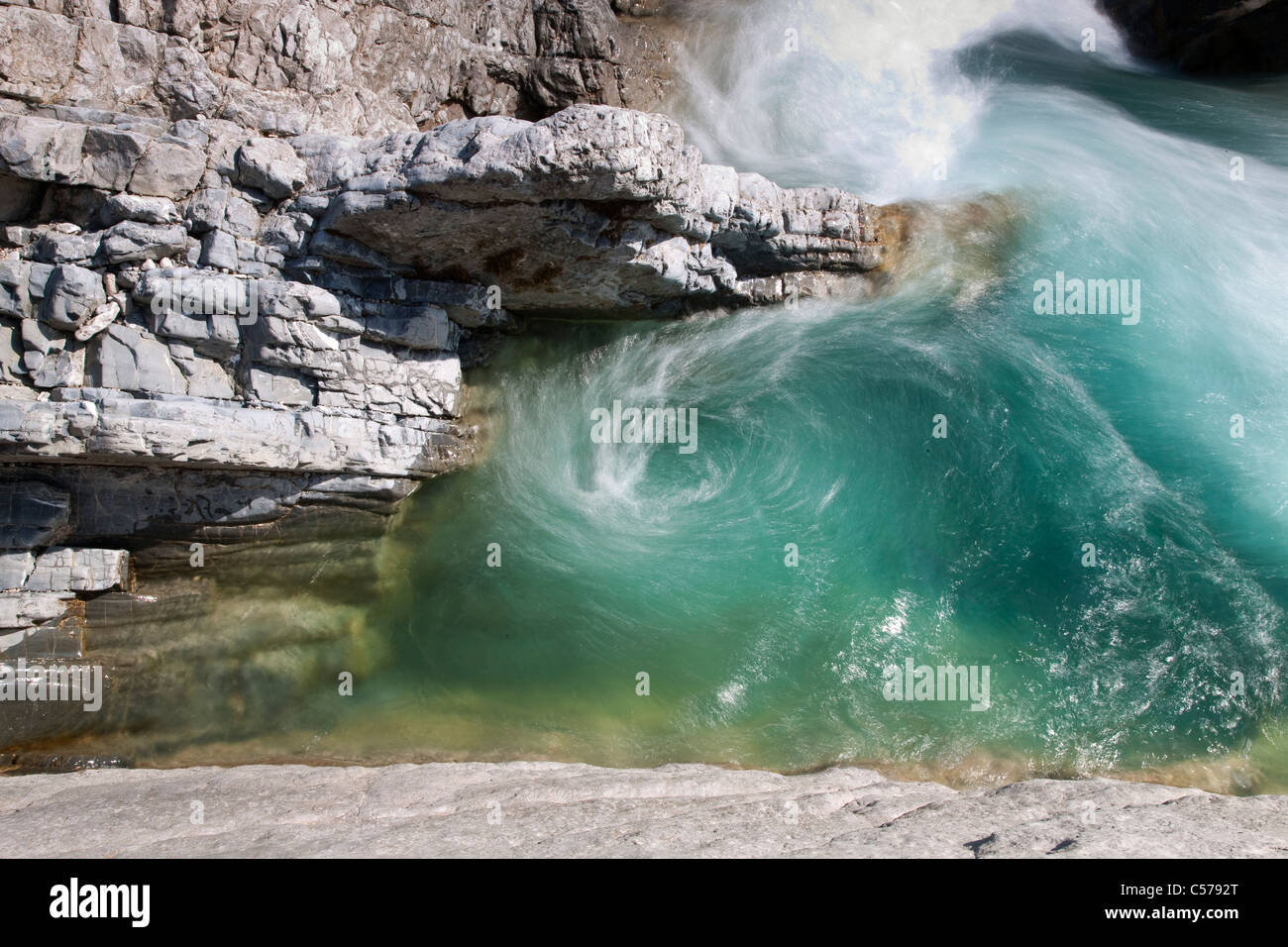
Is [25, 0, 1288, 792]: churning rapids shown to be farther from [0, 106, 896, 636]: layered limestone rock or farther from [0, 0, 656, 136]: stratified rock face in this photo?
[0, 0, 656, 136]: stratified rock face

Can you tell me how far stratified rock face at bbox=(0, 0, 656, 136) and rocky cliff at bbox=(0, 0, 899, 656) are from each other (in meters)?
0.03

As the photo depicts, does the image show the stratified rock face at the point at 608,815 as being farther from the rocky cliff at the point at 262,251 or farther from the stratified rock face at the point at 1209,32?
the stratified rock face at the point at 1209,32

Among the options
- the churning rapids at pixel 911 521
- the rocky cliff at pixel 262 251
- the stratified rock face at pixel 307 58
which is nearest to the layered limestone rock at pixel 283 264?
the rocky cliff at pixel 262 251

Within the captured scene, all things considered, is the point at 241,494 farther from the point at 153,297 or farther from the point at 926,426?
the point at 926,426

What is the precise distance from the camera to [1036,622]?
8.94 meters

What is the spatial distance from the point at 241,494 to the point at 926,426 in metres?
7.95

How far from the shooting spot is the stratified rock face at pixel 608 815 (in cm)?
554

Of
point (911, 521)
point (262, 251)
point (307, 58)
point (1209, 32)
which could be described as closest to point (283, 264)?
point (262, 251)

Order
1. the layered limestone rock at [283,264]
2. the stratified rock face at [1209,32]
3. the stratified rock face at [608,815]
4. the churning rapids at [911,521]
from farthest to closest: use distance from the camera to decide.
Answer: the stratified rock face at [1209,32]
the churning rapids at [911,521]
the layered limestone rock at [283,264]
the stratified rock face at [608,815]

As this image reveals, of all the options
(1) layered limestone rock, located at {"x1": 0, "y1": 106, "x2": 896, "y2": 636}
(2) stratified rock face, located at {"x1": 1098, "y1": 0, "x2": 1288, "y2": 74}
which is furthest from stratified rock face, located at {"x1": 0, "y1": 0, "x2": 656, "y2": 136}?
(2) stratified rock face, located at {"x1": 1098, "y1": 0, "x2": 1288, "y2": 74}

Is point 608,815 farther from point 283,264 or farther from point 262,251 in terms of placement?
point 262,251

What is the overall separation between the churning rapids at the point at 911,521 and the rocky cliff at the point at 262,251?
1.20 metres

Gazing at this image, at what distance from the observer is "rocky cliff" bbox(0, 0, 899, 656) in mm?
7590

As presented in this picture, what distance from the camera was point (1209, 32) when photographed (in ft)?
41.2
